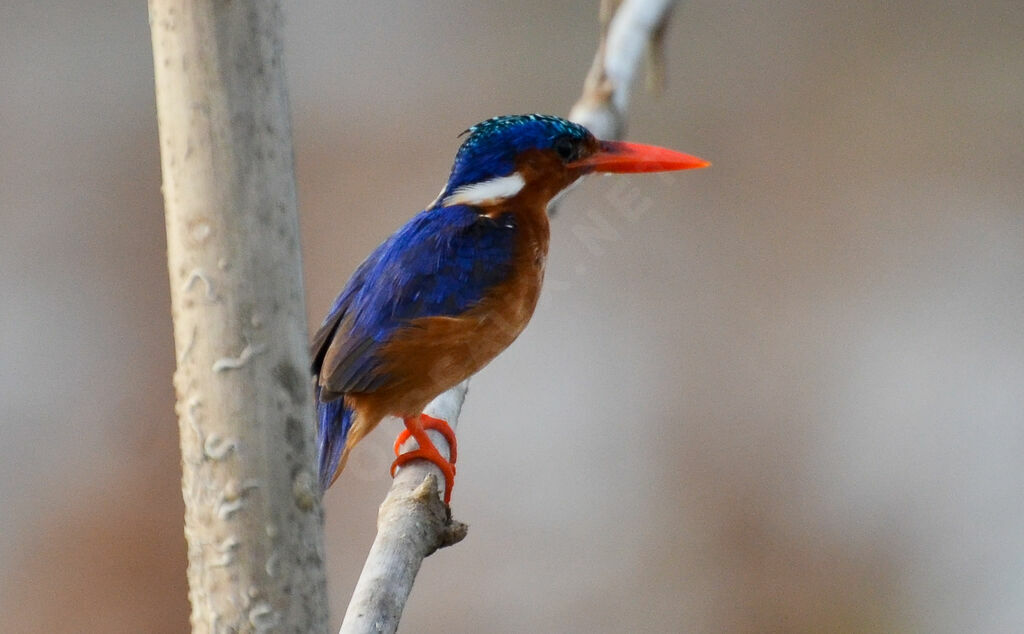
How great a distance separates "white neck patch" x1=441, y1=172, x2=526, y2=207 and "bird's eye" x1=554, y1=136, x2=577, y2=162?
0.18 feet

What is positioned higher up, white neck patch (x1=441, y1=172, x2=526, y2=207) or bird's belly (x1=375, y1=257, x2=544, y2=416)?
white neck patch (x1=441, y1=172, x2=526, y2=207)

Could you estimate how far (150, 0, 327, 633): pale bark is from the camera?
0.54m

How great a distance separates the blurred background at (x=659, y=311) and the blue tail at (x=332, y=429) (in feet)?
2.25

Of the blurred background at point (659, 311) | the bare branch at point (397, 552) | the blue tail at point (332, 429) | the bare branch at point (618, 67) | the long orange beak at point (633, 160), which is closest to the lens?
the bare branch at point (397, 552)

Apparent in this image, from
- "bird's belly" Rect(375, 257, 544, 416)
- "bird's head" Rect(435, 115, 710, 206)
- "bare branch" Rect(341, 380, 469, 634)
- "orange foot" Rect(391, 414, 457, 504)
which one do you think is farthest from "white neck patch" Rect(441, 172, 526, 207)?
"bare branch" Rect(341, 380, 469, 634)

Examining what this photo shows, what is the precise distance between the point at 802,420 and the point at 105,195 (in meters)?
1.39

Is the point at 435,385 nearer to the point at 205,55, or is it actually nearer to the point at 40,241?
the point at 205,55

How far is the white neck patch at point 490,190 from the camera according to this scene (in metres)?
1.33

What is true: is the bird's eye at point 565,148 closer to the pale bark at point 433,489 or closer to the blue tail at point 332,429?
the pale bark at point 433,489

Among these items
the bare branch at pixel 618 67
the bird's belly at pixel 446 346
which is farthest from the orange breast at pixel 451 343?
the bare branch at pixel 618 67

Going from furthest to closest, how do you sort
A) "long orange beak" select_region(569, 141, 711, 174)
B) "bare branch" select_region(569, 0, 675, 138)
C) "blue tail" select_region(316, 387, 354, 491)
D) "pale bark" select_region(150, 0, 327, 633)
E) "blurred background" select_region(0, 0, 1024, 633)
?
"blurred background" select_region(0, 0, 1024, 633), "bare branch" select_region(569, 0, 675, 138), "long orange beak" select_region(569, 141, 711, 174), "blue tail" select_region(316, 387, 354, 491), "pale bark" select_region(150, 0, 327, 633)

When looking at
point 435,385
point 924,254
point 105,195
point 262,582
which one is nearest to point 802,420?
point 924,254

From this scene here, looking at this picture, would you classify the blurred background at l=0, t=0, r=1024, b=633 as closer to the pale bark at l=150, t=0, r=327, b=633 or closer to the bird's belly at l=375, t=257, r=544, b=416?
the bird's belly at l=375, t=257, r=544, b=416

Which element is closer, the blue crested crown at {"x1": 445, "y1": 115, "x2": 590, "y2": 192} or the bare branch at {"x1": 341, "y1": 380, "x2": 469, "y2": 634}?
the bare branch at {"x1": 341, "y1": 380, "x2": 469, "y2": 634}
